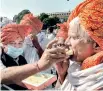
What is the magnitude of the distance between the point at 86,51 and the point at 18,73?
68cm

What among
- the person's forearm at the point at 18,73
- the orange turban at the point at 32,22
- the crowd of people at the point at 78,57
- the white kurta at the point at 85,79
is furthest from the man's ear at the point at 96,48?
the orange turban at the point at 32,22

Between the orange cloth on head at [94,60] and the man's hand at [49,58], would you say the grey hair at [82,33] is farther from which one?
the man's hand at [49,58]

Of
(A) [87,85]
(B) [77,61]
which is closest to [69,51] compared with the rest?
(B) [77,61]

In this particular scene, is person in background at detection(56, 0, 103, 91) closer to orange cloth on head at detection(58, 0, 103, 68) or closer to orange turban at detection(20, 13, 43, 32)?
orange cloth on head at detection(58, 0, 103, 68)

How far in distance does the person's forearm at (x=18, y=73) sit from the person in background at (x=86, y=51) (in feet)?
1.67

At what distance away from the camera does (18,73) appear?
6.82 feet

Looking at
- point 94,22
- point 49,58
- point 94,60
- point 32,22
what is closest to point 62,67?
point 94,60

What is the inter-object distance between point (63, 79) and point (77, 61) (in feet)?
0.84

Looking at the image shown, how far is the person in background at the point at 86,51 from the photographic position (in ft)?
7.77

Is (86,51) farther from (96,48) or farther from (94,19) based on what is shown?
(94,19)

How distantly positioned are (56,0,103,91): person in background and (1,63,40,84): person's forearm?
51cm

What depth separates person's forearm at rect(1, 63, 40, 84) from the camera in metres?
2.05

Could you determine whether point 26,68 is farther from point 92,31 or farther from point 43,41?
point 43,41

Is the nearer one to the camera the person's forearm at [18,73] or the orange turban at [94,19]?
the person's forearm at [18,73]
